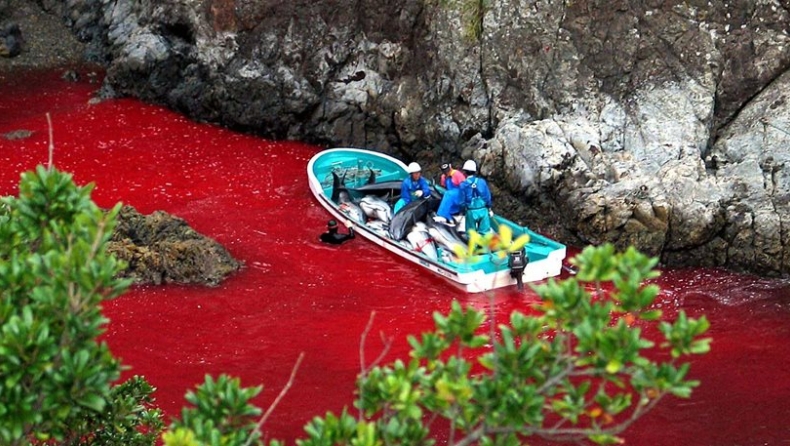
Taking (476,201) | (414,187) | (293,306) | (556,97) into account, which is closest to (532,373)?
(293,306)

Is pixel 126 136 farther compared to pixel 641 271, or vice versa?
pixel 126 136

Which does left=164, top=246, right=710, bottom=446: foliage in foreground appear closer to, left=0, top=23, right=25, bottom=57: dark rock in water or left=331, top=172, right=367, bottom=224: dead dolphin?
left=331, top=172, right=367, bottom=224: dead dolphin

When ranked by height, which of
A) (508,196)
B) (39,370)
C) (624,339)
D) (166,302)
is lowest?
(166,302)

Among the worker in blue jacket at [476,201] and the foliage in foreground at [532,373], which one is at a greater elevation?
the foliage in foreground at [532,373]

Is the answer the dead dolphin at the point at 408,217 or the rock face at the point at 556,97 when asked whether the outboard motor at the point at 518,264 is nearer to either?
the dead dolphin at the point at 408,217

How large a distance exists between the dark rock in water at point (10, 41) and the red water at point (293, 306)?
14.3 ft

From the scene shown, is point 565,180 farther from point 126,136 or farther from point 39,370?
point 39,370

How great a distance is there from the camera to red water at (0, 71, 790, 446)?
40.9 feet

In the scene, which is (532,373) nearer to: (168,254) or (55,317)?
(55,317)

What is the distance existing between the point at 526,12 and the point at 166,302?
8.46 meters

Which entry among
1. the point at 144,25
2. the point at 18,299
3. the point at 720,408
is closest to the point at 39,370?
the point at 18,299

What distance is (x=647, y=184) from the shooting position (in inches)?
643

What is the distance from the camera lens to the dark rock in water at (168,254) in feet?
50.4

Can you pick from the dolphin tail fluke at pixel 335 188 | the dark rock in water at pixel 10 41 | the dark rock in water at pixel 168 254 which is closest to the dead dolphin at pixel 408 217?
the dolphin tail fluke at pixel 335 188
